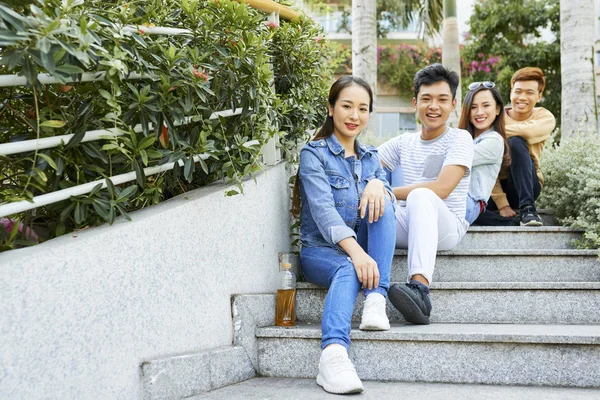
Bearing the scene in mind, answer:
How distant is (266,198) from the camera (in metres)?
2.84

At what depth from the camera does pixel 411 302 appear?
101 inches

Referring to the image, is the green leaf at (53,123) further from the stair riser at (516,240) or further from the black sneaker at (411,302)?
the stair riser at (516,240)

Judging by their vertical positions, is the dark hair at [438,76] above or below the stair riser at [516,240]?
above

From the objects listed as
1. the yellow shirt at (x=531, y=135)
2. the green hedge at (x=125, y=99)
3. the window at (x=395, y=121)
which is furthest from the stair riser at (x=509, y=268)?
the window at (x=395, y=121)

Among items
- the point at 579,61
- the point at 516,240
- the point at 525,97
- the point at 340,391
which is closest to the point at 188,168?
the point at 340,391

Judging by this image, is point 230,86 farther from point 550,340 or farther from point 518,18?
point 518,18

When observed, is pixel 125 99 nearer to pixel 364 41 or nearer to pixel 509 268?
pixel 509 268

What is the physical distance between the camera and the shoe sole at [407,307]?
256 cm

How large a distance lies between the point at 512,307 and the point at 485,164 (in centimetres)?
117

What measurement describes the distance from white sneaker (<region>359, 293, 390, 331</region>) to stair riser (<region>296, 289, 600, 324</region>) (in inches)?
9.9

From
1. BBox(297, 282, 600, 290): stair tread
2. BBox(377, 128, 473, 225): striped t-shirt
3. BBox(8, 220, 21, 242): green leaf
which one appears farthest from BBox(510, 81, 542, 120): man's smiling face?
BBox(8, 220, 21, 242): green leaf

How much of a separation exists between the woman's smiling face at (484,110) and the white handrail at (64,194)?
2377mm

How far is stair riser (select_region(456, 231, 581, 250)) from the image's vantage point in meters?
3.55

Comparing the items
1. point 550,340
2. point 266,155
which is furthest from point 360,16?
point 550,340
